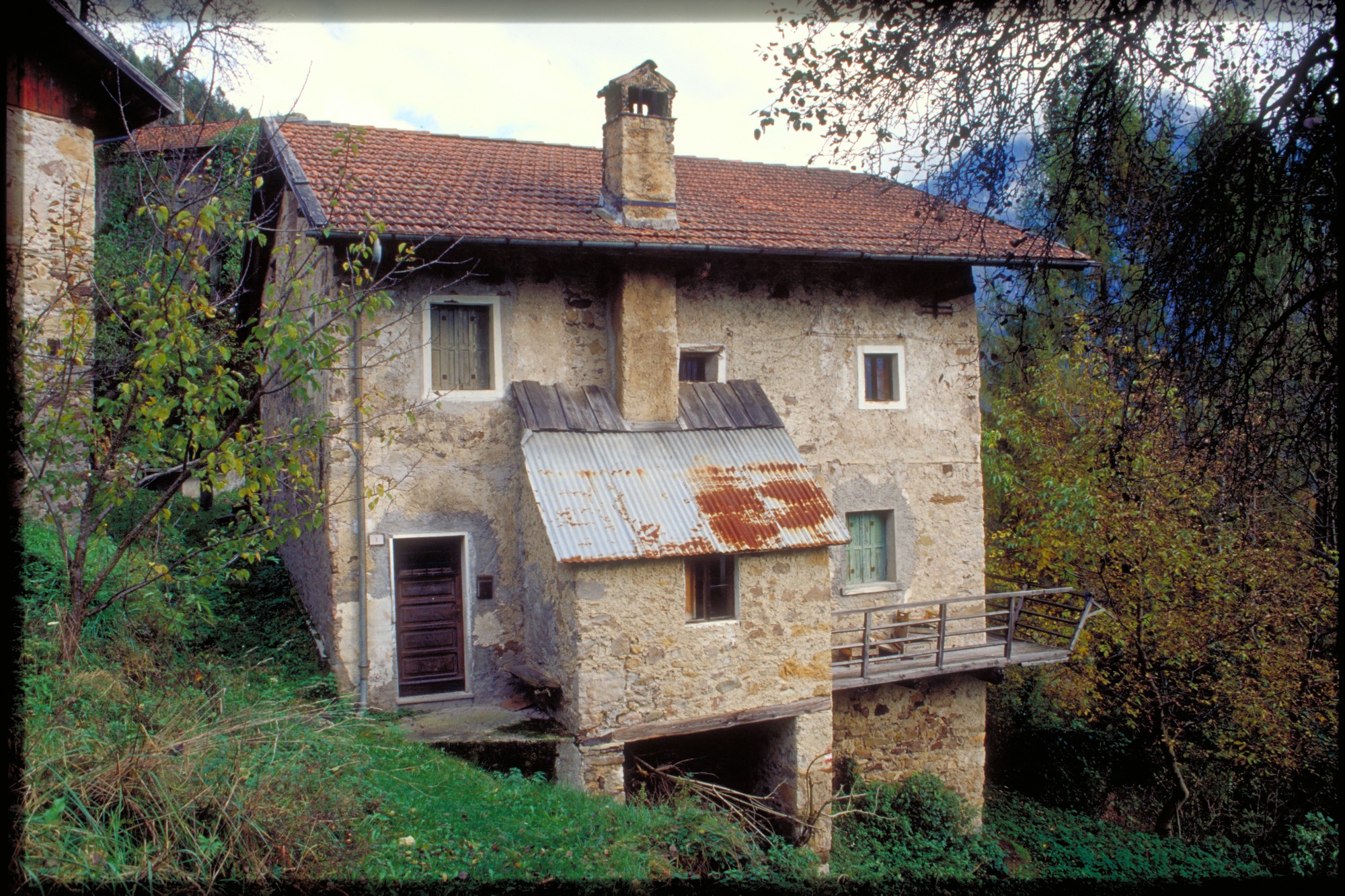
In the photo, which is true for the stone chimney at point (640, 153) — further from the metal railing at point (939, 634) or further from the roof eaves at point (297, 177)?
the metal railing at point (939, 634)

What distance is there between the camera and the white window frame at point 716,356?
10.8 metres

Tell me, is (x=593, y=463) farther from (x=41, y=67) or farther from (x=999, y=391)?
(x=999, y=391)

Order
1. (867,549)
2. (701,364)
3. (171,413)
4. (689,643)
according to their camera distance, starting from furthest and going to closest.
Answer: (867,549), (701,364), (689,643), (171,413)

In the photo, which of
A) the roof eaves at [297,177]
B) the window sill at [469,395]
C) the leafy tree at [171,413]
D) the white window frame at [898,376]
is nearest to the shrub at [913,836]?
the white window frame at [898,376]

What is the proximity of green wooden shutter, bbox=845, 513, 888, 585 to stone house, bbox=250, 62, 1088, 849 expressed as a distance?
0.04 meters

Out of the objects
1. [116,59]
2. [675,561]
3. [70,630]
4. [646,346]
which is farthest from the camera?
[646,346]

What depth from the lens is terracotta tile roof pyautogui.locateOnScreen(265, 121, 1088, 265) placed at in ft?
30.7

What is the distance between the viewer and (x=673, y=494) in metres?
9.21

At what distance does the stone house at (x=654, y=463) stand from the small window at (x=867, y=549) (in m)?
0.04

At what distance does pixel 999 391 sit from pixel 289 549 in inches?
546

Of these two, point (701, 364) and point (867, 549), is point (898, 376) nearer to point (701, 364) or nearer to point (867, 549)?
point (867, 549)

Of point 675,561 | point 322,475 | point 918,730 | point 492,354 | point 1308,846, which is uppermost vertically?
point 492,354

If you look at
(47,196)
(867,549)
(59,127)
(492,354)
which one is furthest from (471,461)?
(59,127)

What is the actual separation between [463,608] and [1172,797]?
11.8m
